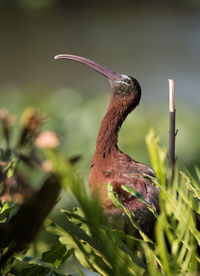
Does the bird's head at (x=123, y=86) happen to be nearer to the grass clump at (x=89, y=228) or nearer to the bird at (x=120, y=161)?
the bird at (x=120, y=161)

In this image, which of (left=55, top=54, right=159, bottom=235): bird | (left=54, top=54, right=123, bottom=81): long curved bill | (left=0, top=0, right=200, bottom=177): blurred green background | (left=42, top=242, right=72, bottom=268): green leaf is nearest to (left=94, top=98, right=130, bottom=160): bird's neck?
(left=55, top=54, right=159, bottom=235): bird

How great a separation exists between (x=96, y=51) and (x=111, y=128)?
10.2 m

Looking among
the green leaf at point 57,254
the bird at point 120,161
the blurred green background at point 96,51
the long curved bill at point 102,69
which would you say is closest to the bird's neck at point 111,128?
the bird at point 120,161

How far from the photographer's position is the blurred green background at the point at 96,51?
16.4 ft

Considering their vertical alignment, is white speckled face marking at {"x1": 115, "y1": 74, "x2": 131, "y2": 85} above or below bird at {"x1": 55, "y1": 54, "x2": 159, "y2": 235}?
above

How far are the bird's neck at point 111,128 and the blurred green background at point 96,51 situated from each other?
3.18 m

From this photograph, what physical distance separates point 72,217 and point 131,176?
2.73 feet

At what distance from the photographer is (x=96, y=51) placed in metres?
11.5

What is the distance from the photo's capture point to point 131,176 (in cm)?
137

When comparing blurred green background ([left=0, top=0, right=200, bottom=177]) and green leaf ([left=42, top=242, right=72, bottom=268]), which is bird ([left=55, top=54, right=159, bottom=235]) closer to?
green leaf ([left=42, top=242, right=72, bottom=268])

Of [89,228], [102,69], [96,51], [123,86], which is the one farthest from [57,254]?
[96,51]

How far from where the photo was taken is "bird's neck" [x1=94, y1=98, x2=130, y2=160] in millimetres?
1404

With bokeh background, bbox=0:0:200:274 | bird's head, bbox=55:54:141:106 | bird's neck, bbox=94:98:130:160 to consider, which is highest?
bird's head, bbox=55:54:141:106

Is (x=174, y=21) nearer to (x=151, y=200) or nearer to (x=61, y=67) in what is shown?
(x=61, y=67)
